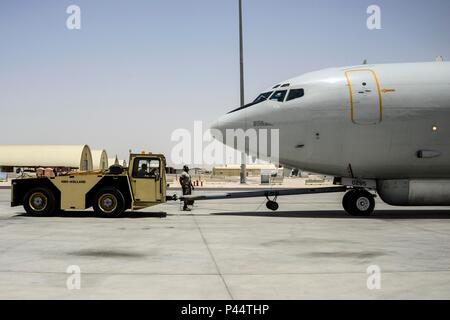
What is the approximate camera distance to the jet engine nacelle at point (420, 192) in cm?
1669

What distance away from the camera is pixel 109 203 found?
16.3 meters

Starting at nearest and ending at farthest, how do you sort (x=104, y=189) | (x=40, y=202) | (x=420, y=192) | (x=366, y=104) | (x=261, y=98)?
(x=104, y=189) → (x=366, y=104) → (x=40, y=202) → (x=420, y=192) → (x=261, y=98)

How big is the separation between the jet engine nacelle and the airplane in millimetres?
31

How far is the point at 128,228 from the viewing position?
1343cm

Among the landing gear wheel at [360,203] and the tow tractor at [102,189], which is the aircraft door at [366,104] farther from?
the tow tractor at [102,189]

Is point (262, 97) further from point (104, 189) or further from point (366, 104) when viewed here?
point (104, 189)

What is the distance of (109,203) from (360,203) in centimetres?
863

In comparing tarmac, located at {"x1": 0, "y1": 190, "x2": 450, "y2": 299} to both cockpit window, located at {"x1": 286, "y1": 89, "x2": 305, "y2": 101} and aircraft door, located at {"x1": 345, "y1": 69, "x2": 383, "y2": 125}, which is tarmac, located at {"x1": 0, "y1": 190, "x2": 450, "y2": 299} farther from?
cockpit window, located at {"x1": 286, "y1": 89, "x2": 305, "y2": 101}

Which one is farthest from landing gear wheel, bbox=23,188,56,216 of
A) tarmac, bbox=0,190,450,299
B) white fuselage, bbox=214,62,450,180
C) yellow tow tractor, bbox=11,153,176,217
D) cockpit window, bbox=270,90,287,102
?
cockpit window, bbox=270,90,287,102

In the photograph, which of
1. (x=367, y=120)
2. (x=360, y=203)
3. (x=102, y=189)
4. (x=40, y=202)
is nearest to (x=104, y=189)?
(x=102, y=189)

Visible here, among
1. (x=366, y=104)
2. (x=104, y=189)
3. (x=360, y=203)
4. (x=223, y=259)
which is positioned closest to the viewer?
(x=223, y=259)

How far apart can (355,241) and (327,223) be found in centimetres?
402

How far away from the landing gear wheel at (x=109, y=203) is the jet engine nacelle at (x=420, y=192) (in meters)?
9.21

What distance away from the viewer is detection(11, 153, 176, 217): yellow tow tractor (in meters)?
16.1
